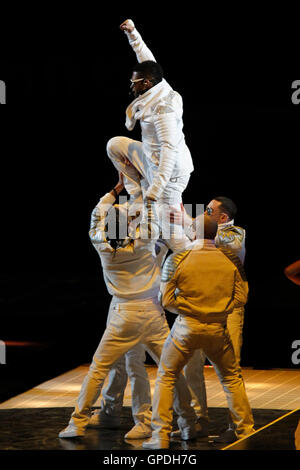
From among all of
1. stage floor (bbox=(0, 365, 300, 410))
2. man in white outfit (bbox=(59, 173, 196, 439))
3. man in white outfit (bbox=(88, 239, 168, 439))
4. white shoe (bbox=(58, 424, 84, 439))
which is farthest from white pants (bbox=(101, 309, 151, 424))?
stage floor (bbox=(0, 365, 300, 410))

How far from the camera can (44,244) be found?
12.1m

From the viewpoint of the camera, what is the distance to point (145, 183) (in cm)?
640

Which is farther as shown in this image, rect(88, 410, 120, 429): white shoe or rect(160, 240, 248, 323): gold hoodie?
rect(88, 410, 120, 429): white shoe

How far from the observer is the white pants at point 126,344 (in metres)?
5.80

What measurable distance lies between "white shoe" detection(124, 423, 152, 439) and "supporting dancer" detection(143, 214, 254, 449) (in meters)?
0.34

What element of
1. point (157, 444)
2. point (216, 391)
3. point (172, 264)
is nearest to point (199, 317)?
point (172, 264)

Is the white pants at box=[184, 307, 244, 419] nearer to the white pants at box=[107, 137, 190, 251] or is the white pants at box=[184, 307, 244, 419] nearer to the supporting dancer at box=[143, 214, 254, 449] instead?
the supporting dancer at box=[143, 214, 254, 449]

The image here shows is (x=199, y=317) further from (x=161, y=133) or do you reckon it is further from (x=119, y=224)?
(x=161, y=133)

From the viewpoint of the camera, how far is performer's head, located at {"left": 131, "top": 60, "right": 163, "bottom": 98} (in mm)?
6152

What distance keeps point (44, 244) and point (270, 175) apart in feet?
10.0

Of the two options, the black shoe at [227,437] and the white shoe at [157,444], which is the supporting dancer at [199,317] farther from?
the black shoe at [227,437]

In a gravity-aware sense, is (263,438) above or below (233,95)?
below
